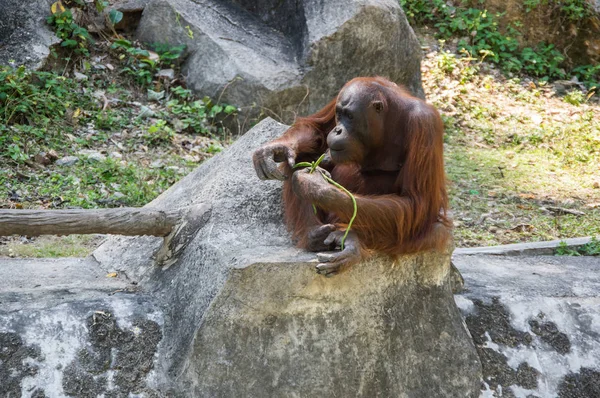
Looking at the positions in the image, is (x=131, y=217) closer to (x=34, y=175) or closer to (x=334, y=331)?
(x=334, y=331)

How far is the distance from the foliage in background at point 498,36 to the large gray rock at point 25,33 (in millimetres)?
4016

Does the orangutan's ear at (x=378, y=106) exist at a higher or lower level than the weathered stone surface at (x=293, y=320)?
higher

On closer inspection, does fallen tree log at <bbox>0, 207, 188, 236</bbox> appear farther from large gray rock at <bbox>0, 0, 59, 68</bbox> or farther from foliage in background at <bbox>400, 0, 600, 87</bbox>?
foliage in background at <bbox>400, 0, 600, 87</bbox>

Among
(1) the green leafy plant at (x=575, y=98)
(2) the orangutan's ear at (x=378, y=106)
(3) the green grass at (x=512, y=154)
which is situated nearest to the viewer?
(2) the orangutan's ear at (x=378, y=106)

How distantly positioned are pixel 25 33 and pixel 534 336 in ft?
15.4

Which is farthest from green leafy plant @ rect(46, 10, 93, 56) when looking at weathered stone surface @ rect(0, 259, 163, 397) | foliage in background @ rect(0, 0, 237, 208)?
weathered stone surface @ rect(0, 259, 163, 397)

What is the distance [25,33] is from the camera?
634 cm

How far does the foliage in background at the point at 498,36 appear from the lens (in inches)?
334

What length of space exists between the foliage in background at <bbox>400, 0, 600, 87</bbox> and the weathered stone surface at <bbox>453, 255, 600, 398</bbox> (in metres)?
5.09

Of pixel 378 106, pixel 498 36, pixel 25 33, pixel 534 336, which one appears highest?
pixel 378 106

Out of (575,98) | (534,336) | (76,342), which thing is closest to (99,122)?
(76,342)

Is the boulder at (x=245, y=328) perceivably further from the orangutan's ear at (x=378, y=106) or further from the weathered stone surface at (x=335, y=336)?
the orangutan's ear at (x=378, y=106)

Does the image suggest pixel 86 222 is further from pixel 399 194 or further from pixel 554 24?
pixel 554 24

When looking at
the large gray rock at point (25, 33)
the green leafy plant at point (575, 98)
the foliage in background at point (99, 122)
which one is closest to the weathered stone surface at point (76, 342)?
the foliage in background at point (99, 122)
